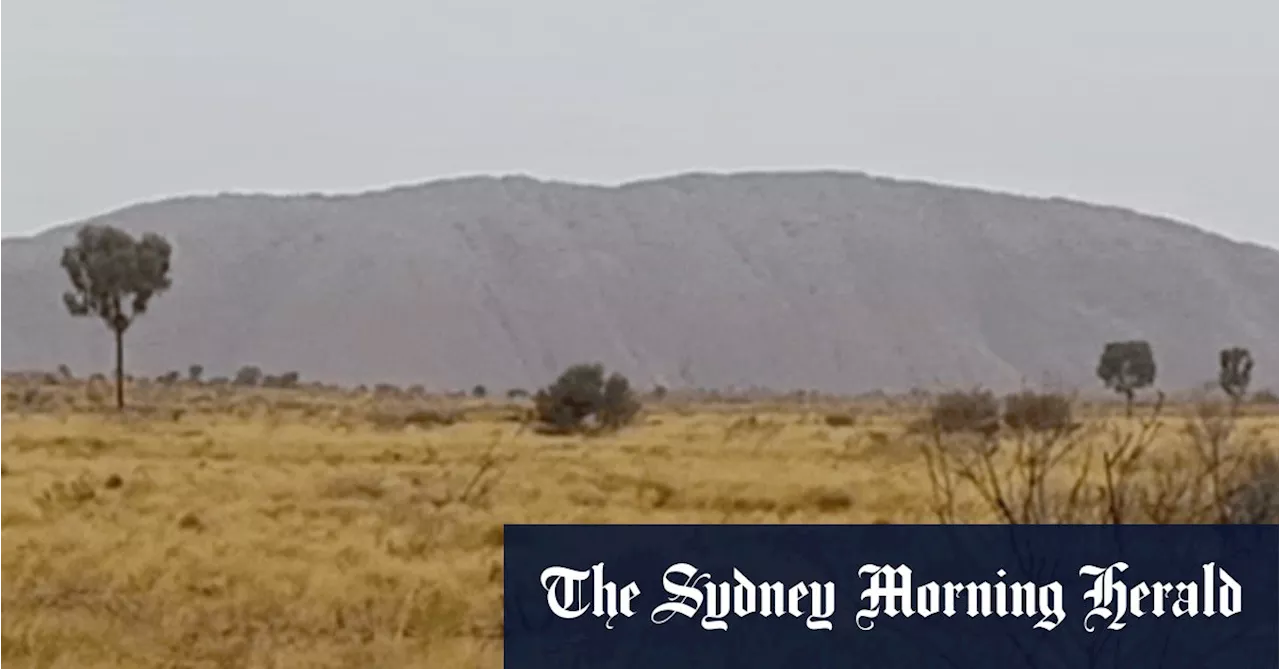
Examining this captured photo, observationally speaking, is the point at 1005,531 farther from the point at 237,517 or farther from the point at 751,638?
the point at 237,517

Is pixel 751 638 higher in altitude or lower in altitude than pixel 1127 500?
lower

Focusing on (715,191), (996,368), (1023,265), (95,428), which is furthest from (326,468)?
(715,191)

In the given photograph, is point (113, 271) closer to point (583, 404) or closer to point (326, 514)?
point (583, 404)

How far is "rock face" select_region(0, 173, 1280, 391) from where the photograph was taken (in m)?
108

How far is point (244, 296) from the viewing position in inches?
4700

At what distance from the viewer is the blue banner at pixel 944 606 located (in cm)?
822

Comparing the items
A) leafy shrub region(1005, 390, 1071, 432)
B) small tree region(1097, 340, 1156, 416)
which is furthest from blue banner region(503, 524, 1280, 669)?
small tree region(1097, 340, 1156, 416)

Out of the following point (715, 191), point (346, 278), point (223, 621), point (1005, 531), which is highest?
point (715, 191)

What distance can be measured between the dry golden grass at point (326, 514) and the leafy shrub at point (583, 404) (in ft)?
8.82

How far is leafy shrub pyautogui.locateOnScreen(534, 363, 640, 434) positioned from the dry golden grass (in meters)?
2.69

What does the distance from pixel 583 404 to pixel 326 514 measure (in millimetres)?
20615


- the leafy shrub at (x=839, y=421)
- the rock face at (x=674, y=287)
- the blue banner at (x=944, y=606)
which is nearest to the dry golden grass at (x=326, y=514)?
the blue banner at (x=944, y=606)

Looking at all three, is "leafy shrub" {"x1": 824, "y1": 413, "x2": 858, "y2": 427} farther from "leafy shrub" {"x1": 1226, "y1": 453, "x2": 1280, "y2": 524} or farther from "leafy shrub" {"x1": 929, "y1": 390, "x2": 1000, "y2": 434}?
"leafy shrub" {"x1": 1226, "y1": 453, "x2": 1280, "y2": 524}

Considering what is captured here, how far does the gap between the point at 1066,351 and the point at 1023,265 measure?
15409 millimetres
